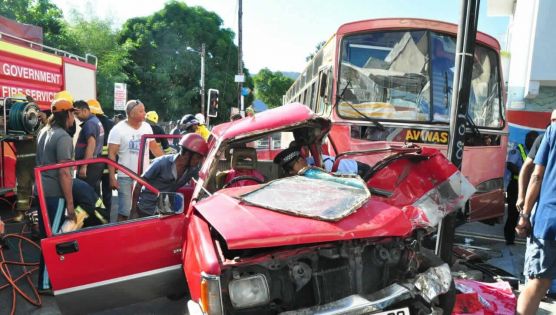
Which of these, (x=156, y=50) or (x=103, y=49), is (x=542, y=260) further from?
(x=103, y=49)

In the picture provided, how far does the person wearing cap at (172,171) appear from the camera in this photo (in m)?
3.67

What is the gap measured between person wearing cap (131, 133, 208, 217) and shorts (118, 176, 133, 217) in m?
1.12

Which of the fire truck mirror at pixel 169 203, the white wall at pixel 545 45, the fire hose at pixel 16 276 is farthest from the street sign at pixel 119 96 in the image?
the white wall at pixel 545 45

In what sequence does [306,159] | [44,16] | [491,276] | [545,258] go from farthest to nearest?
[44,16] < [491,276] < [306,159] < [545,258]

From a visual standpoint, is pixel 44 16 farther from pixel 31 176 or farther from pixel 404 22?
pixel 404 22

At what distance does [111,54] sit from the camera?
96.8 feet

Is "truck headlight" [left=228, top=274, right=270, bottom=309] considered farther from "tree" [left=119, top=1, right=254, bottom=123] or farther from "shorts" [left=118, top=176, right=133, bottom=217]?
"tree" [left=119, top=1, right=254, bottom=123]

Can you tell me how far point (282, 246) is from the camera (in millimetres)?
2348

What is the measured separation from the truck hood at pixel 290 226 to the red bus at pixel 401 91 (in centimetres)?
291

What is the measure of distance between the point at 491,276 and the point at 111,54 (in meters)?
30.5

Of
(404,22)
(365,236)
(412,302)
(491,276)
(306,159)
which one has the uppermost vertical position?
(404,22)

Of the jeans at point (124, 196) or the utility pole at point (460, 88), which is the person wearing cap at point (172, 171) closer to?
the jeans at point (124, 196)

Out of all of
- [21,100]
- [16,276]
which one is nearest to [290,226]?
[16,276]

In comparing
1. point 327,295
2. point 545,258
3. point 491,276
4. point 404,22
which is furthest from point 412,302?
point 404,22
